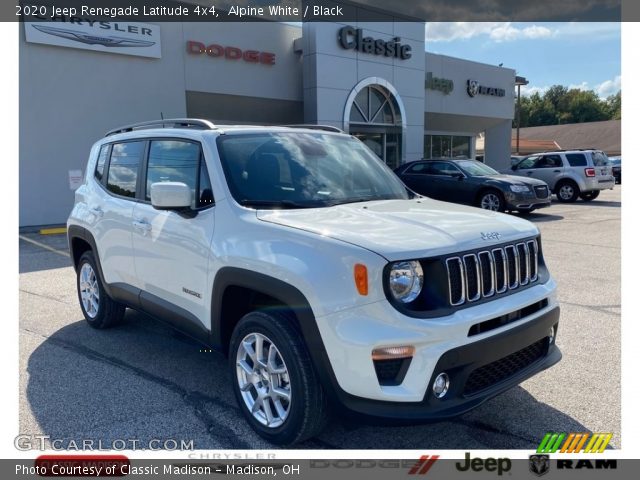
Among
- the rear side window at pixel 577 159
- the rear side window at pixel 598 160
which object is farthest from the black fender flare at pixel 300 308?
the rear side window at pixel 598 160

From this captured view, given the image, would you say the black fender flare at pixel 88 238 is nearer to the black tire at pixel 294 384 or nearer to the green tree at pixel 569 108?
the black tire at pixel 294 384

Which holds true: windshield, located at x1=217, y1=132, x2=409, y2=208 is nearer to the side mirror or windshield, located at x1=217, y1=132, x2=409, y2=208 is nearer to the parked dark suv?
the side mirror

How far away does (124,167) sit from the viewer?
16.6 ft

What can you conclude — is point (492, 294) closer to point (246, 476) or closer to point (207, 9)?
point (246, 476)

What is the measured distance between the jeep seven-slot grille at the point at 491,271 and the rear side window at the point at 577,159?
56.8ft

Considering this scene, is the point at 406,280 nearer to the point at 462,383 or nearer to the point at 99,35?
the point at 462,383

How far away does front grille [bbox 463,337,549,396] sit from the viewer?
300 cm

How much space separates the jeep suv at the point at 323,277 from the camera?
280 centimetres

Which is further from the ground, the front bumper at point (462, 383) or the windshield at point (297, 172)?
the windshield at point (297, 172)

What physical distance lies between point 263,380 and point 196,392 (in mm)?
970

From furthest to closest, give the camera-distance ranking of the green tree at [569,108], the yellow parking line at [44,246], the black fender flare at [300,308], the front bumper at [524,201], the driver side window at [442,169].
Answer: the green tree at [569,108] < the driver side window at [442,169] < the front bumper at [524,201] < the yellow parking line at [44,246] < the black fender flare at [300,308]

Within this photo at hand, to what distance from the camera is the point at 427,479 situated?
9.92 feet

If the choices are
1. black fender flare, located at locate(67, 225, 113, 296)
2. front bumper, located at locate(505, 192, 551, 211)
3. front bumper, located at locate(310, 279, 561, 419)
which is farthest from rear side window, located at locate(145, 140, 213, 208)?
front bumper, located at locate(505, 192, 551, 211)

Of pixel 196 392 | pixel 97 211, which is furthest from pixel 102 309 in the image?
pixel 196 392
